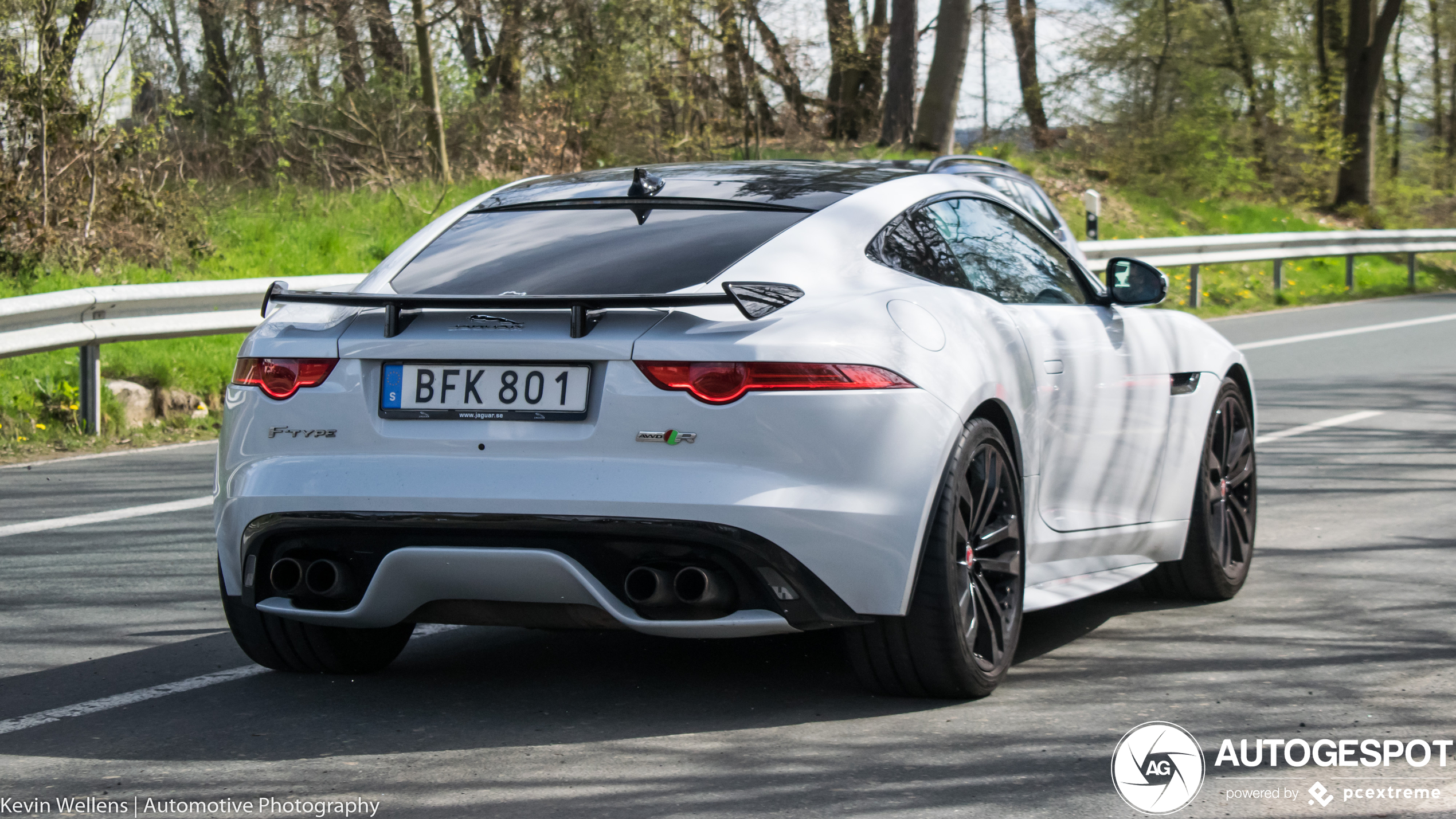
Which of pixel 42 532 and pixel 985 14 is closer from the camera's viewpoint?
pixel 42 532

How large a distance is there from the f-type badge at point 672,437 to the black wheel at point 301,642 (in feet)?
3.93

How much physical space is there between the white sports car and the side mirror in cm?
65

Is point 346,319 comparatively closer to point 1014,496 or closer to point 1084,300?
point 1014,496

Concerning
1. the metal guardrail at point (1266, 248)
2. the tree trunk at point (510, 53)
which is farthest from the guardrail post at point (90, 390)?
the tree trunk at point (510, 53)

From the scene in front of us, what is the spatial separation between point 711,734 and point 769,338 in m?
1.01

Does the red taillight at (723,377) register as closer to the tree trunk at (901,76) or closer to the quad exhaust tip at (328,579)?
the quad exhaust tip at (328,579)

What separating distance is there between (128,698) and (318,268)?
1087 centimetres

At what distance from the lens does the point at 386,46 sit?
20547 mm

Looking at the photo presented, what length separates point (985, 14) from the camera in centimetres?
2606

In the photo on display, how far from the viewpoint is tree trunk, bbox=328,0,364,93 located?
20.1 metres

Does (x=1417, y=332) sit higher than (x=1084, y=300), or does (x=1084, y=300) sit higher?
(x=1084, y=300)

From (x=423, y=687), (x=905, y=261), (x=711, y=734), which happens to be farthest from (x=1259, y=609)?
(x=423, y=687)

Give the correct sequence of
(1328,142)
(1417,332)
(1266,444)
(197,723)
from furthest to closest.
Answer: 1. (1328,142)
2. (1417,332)
3. (1266,444)
4. (197,723)

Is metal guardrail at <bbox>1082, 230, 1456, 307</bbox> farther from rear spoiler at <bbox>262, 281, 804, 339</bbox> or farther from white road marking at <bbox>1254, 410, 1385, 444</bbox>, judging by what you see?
rear spoiler at <bbox>262, 281, 804, 339</bbox>
